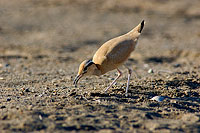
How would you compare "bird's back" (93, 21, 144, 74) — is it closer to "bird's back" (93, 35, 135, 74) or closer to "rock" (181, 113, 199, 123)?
"bird's back" (93, 35, 135, 74)

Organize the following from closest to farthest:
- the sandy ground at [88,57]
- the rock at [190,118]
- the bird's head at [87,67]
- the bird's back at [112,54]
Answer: the sandy ground at [88,57]
the rock at [190,118]
the bird's head at [87,67]
the bird's back at [112,54]

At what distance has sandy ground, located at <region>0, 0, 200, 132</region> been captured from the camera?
492 centimetres

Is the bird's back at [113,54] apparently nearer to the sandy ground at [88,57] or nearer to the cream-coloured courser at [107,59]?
the cream-coloured courser at [107,59]

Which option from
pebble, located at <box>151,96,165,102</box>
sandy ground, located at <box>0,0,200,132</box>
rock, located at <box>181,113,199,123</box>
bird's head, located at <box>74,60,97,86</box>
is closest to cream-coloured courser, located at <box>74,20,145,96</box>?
bird's head, located at <box>74,60,97,86</box>

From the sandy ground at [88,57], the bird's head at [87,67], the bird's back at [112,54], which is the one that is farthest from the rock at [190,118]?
Answer: the bird's head at [87,67]

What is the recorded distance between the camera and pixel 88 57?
1113cm

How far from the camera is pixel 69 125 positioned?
15.3ft

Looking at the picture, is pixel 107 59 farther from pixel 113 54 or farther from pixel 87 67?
pixel 87 67

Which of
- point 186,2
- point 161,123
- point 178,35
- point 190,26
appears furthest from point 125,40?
point 186,2

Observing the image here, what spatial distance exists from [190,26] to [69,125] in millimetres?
12554

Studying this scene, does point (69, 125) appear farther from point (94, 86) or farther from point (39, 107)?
point (94, 86)

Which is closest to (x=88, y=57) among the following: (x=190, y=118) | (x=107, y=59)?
(x=107, y=59)

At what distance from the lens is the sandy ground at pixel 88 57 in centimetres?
492

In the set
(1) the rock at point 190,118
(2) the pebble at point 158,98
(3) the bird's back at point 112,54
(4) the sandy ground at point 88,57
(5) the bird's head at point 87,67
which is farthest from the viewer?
(3) the bird's back at point 112,54
